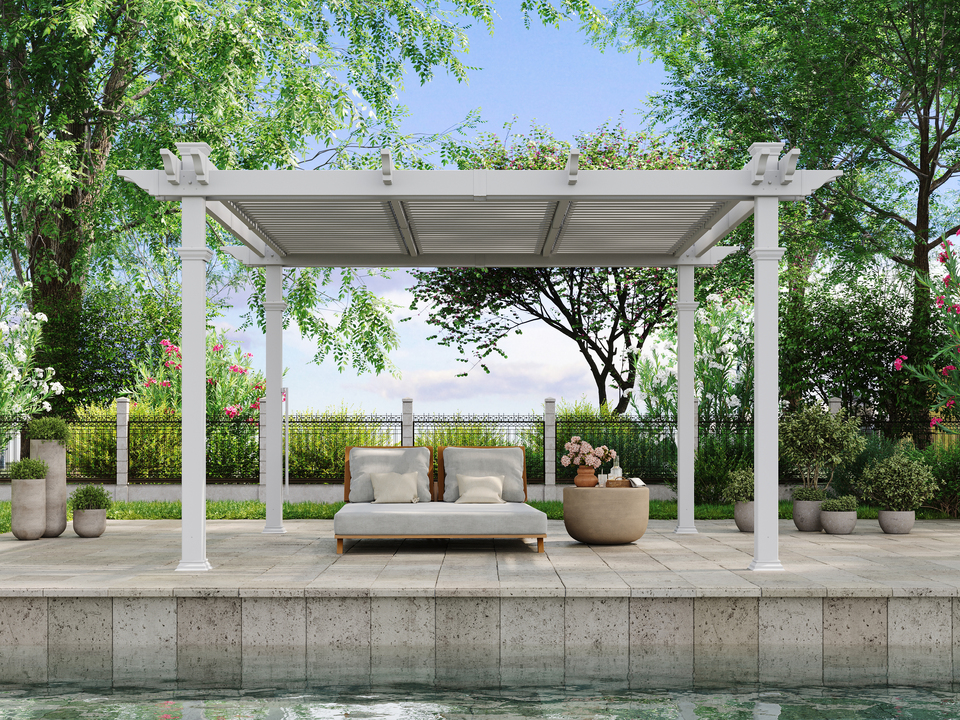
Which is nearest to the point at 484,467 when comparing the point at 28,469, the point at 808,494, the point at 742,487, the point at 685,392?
the point at 685,392

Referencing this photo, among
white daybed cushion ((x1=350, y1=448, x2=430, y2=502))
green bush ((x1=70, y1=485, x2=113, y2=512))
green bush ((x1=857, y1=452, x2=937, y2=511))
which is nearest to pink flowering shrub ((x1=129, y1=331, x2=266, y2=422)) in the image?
green bush ((x1=70, y1=485, x2=113, y2=512))

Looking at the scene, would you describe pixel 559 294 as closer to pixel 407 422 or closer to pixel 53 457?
pixel 407 422

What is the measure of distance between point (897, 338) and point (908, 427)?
58.5 inches

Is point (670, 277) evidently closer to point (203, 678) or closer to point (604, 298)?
point (604, 298)

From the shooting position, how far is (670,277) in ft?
59.4

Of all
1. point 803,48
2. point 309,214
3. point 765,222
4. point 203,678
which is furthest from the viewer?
point 803,48

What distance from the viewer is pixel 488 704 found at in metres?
5.13

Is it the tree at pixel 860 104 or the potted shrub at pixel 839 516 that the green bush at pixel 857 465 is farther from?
the potted shrub at pixel 839 516

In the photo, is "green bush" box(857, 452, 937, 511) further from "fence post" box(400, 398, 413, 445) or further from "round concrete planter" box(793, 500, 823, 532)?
"fence post" box(400, 398, 413, 445)

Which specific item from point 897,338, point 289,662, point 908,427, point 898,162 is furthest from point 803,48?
point 289,662

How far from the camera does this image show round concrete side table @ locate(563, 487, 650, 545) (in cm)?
804

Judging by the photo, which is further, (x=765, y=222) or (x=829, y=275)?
(x=829, y=275)

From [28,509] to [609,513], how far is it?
19.4 ft

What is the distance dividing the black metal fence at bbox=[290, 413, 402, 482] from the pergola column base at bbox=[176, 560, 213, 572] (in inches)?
311
